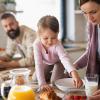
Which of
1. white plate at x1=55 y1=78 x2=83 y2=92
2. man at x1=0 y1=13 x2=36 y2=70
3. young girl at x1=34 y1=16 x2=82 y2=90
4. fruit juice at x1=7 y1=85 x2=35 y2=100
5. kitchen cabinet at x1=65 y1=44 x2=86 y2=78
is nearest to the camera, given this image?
fruit juice at x1=7 y1=85 x2=35 y2=100

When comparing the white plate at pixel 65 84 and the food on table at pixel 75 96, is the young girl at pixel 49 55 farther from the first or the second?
the food on table at pixel 75 96

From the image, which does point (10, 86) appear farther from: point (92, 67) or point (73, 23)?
point (73, 23)

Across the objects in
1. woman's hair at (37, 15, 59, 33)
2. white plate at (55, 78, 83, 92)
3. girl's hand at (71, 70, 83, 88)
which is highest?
woman's hair at (37, 15, 59, 33)

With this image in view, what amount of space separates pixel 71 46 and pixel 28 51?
1228 mm

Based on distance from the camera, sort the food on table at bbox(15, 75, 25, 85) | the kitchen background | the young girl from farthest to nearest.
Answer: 1. the kitchen background
2. the young girl
3. the food on table at bbox(15, 75, 25, 85)

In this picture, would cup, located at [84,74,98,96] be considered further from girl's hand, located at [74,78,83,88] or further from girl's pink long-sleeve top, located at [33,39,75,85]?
girl's pink long-sleeve top, located at [33,39,75,85]

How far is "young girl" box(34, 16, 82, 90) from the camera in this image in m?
1.50

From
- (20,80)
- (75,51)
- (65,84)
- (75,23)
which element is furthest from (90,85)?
(75,23)

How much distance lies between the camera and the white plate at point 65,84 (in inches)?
54.3

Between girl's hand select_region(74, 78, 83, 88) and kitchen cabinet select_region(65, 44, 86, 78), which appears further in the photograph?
kitchen cabinet select_region(65, 44, 86, 78)

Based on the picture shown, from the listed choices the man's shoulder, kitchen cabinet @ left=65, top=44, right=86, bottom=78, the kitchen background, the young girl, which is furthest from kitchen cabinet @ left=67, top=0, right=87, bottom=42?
the young girl

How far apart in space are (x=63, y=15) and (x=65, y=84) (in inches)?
85.9

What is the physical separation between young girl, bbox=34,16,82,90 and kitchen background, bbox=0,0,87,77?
1612 mm

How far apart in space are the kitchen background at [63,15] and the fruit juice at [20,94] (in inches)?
82.3
